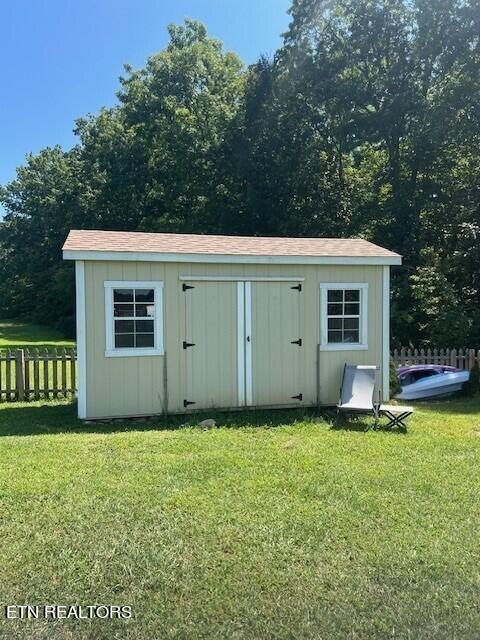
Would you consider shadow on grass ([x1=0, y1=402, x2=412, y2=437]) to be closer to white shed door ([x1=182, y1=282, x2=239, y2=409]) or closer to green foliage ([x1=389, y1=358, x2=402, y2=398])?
white shed door ([x1=182, y1=282, x2=239, y2=409])

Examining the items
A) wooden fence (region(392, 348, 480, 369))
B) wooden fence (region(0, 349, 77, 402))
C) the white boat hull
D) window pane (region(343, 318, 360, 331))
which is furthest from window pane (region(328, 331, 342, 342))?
wooden fence (region(0, 349, 77, 402))

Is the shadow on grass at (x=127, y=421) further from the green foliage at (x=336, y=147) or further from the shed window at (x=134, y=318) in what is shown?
the green foliage at (x=336, y=147)

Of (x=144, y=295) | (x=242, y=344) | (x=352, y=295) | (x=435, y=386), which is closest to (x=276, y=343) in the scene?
(x=242, y=344)

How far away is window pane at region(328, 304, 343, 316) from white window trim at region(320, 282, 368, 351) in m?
0.08

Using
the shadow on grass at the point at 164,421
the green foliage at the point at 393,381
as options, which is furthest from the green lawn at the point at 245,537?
the green foliage at the point at 393,381

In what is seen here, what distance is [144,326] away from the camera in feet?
26.3

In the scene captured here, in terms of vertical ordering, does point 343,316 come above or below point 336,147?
below

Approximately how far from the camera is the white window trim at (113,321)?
25.6ft

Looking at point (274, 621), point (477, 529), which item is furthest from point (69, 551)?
point (477, 529)

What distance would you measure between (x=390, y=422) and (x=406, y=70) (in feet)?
60.0

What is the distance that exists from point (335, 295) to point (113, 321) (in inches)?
143

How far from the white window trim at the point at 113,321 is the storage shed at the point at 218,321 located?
15mm

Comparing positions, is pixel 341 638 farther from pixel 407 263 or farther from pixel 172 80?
pixel 172 80

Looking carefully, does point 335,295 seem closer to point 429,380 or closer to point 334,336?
point 334,336
